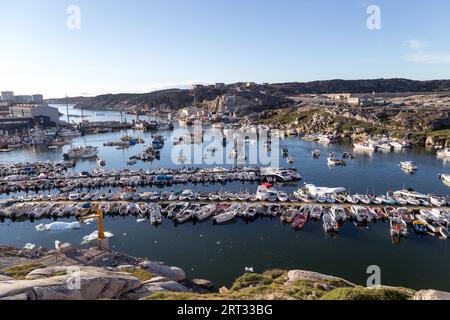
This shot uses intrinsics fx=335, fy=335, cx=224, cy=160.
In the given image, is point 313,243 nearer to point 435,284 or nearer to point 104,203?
point 435,284

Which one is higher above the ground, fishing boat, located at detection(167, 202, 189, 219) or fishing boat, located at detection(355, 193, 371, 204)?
fishing boat, located at detection(355, 193, 371, 204)

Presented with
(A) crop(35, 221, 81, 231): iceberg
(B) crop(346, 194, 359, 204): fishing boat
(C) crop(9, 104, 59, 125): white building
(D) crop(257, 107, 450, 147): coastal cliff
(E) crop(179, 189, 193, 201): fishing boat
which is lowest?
(A) crop(35, 221, 81, 231): iceberg

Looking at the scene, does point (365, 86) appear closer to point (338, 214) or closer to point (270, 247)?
point (338, 214)

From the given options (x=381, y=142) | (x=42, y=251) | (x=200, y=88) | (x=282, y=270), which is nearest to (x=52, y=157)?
(x=42, y=251)


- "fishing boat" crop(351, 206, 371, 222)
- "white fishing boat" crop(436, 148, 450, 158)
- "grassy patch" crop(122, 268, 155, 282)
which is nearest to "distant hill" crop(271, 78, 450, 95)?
"white fishing boat" crop(436, 148, 450, 158)

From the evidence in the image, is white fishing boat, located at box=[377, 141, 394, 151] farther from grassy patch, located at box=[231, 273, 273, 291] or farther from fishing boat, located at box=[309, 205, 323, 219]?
grassy patch, located at box=[231, 273, 273, 291]

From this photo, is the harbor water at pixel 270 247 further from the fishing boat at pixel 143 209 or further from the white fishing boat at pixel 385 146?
the white fishing boat at pixel 385 146

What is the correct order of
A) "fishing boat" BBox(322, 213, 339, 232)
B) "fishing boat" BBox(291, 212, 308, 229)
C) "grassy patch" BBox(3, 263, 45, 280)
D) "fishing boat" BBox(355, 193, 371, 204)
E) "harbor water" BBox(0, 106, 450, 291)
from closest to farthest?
"grassy patch" BBox(3, 263, 45, 280) < "harbor water" BBox(0, 106, 450, 291) < "fishing boat" BBox(322, 213, 339, 232) < "fishing boat" BBox(291, 212, 308, 229) < "fishing boat" BBox(355, 193, 371, 204)
